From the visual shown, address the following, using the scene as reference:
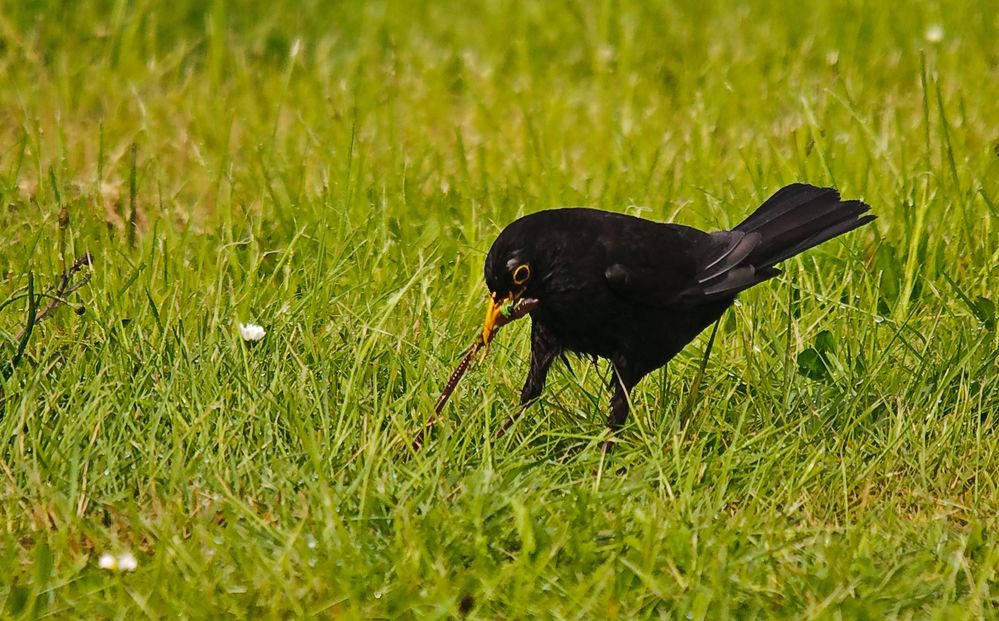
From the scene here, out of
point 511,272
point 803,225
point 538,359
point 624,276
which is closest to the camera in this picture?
point 511,272

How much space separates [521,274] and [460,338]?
0.68 meters

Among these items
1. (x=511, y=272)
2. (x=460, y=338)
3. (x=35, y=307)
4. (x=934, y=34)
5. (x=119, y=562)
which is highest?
(x=934, y=34)

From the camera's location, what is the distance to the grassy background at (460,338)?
10.6 feet

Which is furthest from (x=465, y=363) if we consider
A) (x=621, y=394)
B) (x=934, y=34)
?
(x=934, y=34)

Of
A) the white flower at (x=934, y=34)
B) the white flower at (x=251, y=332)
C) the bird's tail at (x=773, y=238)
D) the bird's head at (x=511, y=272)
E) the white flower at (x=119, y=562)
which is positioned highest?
the white flower at (x=934, y=34)

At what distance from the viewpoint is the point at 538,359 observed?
13.2 ft

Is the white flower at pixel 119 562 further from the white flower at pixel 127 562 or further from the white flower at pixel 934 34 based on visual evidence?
the white flower at pixel 934 34

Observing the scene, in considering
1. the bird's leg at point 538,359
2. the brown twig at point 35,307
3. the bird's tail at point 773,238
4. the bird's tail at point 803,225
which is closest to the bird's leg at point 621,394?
the bird's leg at point 538,359

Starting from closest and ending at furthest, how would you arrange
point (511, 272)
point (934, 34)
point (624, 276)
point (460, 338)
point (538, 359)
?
point (511, 272), point (624, 276), point (538, 359), point (460, 338), point (934, 34)

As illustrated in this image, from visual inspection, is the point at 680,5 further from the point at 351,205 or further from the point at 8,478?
the point at 8,478

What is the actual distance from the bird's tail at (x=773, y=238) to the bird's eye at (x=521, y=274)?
51 cm

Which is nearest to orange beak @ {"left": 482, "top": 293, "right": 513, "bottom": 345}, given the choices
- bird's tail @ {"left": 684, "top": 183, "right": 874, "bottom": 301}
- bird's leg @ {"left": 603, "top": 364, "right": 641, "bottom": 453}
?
bird's leg @ {"left": 603, "top": 364, "right": 641, "bottom": 453}

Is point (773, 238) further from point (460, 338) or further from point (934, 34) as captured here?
point (934, 34)

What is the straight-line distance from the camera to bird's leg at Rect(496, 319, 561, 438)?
3980 mm
